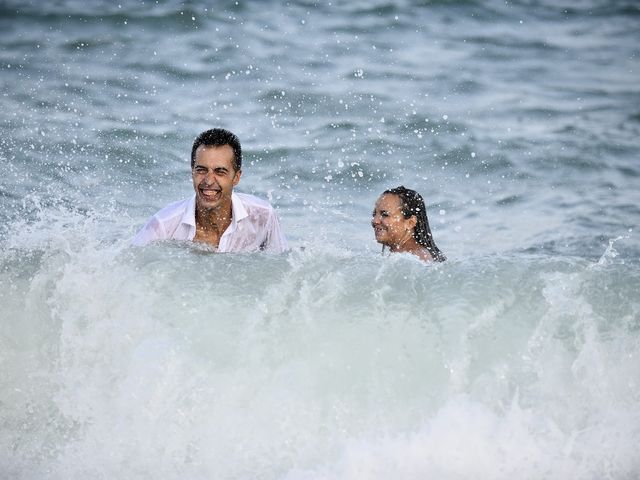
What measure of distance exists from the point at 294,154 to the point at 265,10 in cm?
410

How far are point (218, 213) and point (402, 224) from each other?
128cm

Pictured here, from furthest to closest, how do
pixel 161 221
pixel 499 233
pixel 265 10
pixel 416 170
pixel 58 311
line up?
pixel 265 10 → pixel 416 170 → pixel 499 233 → pixel 161 221 → pixel 58 311

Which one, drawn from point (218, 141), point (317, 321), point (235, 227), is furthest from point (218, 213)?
point (317, 321)

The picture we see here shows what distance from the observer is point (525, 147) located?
1083 centimetres

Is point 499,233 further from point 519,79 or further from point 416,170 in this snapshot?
point 519,79

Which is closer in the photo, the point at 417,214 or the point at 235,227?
the point at 235,227

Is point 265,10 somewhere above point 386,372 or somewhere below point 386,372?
above

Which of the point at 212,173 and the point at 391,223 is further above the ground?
the point at 212,173

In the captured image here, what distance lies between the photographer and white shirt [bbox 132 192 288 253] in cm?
668

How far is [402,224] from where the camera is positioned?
7.22 m

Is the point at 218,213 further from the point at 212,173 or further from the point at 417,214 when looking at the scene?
the point at 417,214

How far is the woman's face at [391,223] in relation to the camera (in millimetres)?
7188

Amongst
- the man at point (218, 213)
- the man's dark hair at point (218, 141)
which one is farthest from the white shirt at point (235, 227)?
the man's dark hair at point (218, 141)

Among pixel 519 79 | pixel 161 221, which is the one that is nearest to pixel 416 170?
pixel 519 79
